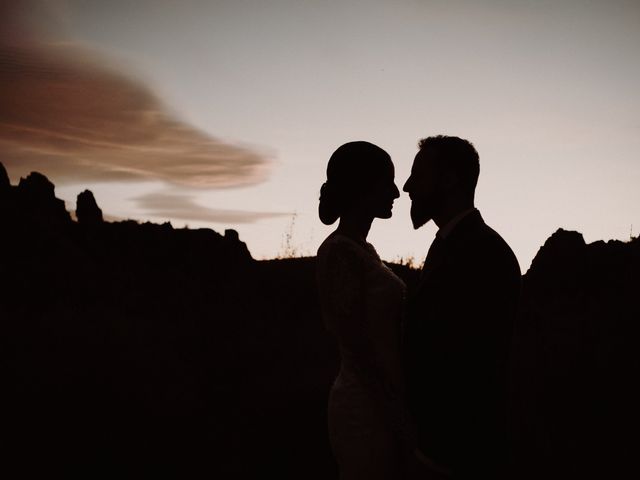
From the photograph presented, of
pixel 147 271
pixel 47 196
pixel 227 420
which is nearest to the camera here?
pixel 227 420

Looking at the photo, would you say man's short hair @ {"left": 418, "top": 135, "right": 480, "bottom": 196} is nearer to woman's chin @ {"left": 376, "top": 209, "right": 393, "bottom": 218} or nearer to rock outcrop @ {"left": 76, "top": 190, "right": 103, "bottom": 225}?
woman's chin @ {"left": 376, "top": 209, "right": 393, "bottom": 218}

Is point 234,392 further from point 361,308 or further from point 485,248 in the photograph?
point 485,248

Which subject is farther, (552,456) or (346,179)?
(552,456)

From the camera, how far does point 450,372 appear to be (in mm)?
2234

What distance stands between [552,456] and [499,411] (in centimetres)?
332

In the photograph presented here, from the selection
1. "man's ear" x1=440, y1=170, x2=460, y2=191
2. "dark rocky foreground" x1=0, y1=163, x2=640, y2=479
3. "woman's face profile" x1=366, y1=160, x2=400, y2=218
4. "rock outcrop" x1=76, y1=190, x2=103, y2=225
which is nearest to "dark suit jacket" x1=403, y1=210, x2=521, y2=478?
"man's ear" x1=440, y1=170, x2=460, y2=191

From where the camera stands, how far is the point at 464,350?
7.31 ft

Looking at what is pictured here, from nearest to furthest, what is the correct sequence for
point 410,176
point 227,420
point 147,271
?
point 410,176
point 227,420
point 147,271

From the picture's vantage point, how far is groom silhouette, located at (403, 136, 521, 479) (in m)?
2.23

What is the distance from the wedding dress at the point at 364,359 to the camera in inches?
119

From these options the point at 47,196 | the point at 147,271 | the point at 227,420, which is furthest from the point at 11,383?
the point at 47,196

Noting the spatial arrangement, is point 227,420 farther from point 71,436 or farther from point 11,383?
point 11,383

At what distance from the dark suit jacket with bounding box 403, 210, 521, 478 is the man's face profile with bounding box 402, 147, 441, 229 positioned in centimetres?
37

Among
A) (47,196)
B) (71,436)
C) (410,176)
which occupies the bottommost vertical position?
(71,436)
